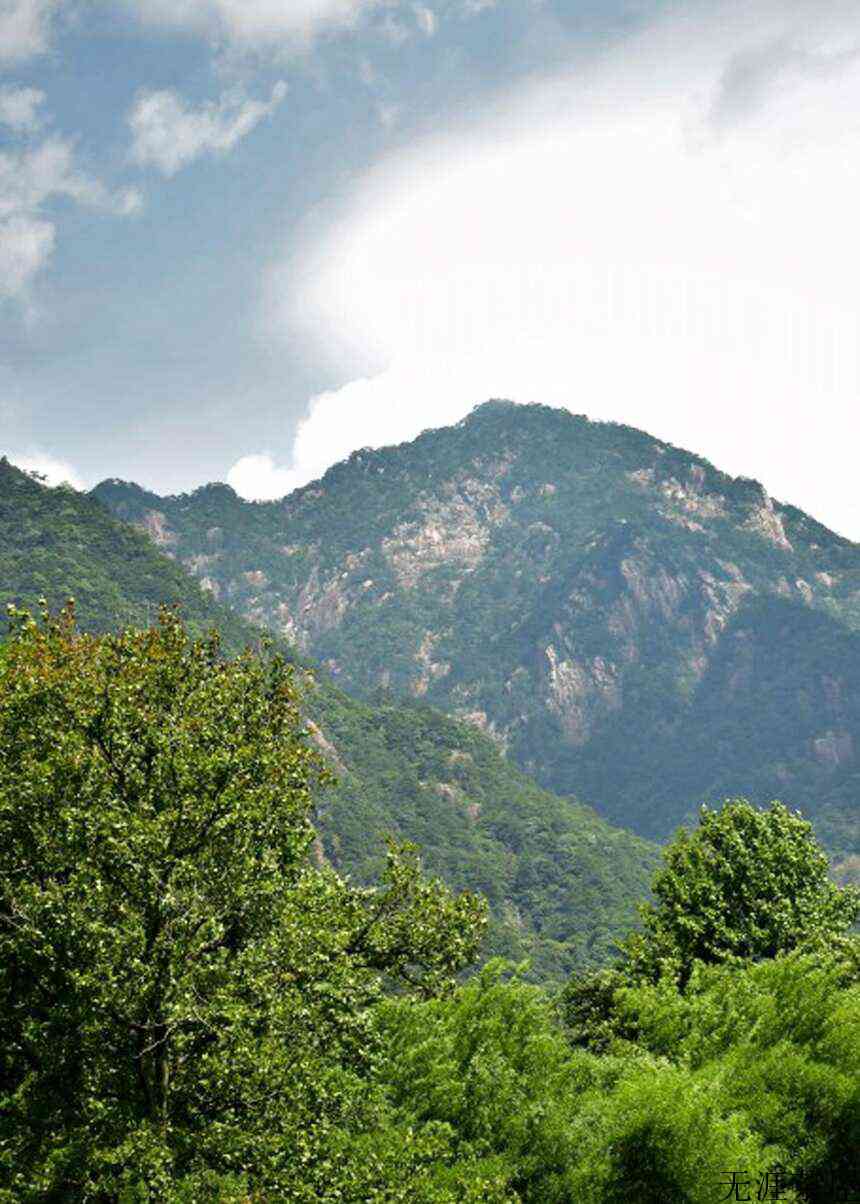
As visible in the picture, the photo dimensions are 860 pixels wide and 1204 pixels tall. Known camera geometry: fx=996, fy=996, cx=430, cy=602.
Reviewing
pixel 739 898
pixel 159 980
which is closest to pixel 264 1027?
pixel 159 980

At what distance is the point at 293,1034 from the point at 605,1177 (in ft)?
25.3

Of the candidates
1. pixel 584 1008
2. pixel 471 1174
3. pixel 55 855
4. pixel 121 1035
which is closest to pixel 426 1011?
pixel 471 1174

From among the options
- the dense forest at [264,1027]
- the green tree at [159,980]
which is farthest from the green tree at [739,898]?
the green tree at [159,980]

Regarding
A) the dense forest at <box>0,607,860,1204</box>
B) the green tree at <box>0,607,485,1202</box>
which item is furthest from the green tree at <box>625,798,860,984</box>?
the green tree at <box>0,607,485,1202</box>

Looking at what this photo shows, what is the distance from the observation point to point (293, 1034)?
67.6ft

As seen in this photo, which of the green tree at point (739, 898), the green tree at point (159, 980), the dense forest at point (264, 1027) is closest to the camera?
the green tree at point (159, 980)

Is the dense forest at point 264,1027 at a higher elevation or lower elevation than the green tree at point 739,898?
lower

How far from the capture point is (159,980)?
717 inches

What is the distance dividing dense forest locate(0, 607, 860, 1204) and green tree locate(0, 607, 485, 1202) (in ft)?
0.21

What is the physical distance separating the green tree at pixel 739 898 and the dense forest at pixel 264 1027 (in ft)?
46.7

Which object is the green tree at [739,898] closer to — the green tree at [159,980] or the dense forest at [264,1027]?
the dense forest at [264,1027]

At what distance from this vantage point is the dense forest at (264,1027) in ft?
60.0

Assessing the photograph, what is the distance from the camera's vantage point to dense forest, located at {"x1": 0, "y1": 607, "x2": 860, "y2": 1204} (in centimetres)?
1828

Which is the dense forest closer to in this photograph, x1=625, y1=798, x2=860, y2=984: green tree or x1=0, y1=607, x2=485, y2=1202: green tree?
x1=0, y1=607, x2=485, y2=1202: green tree
